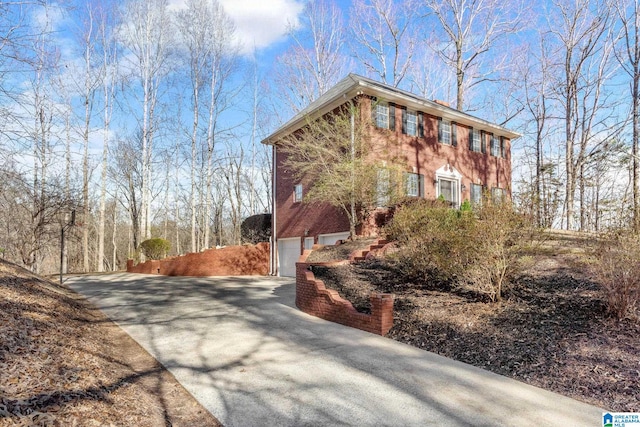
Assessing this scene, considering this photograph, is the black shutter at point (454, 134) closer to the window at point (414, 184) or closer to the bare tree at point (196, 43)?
the window at point (414, 184)

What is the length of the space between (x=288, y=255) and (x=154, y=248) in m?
7.26

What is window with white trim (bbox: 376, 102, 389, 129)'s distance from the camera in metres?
14.6

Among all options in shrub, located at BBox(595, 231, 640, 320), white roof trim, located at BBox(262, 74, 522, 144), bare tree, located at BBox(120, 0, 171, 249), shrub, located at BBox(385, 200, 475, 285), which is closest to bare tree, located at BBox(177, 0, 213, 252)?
bare tree, located at BBox(120, 0, 171, 249)

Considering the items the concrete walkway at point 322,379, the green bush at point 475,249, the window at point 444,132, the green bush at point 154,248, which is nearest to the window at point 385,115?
the window at point 444,132

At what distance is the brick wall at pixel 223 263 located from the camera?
17.1 metres

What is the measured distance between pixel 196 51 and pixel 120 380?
2236cm

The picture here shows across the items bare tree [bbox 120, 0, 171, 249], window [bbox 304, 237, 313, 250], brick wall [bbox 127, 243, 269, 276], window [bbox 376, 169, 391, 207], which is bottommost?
brick wall [bbox 127, 243, 269, 276]

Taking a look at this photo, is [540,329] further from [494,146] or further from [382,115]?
[494,146]

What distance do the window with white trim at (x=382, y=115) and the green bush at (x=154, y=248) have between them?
12600mm

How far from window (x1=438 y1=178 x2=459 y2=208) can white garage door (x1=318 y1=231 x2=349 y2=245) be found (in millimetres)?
5209

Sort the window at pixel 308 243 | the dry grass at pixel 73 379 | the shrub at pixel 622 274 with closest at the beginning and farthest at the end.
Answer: the dry grass at pixel 73 379 < the shrub at pixel 622 274 < the window at pixel 308 243

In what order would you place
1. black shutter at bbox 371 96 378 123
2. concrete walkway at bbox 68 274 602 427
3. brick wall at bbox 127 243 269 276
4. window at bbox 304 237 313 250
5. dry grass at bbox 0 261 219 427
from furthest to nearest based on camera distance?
1. brick wall at bbox 127 243 269 276
2. window at bbox 304 237 313 250
3. black shutter at bbox 371 96 378 123
4. concrete walkway at bbox 68 274 602 427
5. dry grass at bbox 0 261 219 427

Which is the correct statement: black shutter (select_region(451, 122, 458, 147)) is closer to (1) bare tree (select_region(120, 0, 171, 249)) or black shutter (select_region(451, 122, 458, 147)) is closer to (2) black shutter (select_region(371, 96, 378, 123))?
(2) black shutter (select_region(371, 96, 378, 123))

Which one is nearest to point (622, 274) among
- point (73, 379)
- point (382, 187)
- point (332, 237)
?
point (73, 379)
